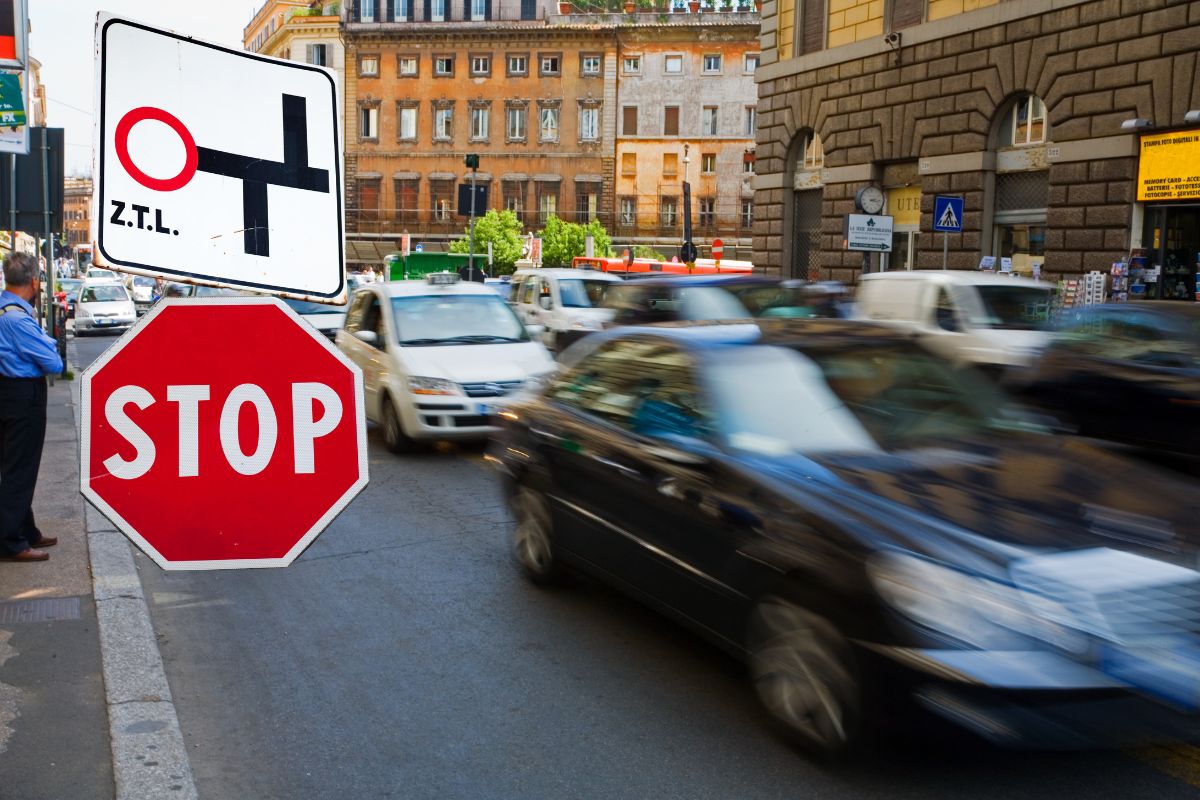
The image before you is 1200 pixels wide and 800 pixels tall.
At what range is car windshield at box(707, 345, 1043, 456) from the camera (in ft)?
17.3

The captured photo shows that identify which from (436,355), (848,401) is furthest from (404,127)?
(848,401)

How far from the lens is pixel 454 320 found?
42.8 feet

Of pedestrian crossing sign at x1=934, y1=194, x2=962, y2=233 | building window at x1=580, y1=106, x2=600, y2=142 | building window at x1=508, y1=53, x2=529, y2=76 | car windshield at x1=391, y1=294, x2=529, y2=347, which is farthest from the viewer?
building window at x1=508, y1=53, x2=529, y2=76

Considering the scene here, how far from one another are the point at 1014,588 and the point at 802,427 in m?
1.40

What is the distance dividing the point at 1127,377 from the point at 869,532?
20.7 feet

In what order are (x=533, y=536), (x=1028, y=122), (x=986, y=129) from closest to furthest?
(x=533, y=536) < (x=1028, y=122) < (x=986, y=129)

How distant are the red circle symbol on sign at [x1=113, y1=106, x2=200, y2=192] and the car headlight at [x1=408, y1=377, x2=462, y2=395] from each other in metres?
8.40

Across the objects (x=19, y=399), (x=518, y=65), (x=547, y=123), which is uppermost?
(x=518, y=65)

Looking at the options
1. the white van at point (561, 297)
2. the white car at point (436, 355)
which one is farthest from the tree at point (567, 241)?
the white car at point (436, 355)

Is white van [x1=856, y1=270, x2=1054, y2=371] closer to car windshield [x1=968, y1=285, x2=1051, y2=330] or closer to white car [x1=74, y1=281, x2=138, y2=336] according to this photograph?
car windshield [x1=968, y1=285, x2=1051, y2=330]

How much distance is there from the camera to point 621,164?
75.9 metres

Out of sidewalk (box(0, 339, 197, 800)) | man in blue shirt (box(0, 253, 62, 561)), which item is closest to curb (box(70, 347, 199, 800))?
sidewalk (box(0, 339, 197, 800))

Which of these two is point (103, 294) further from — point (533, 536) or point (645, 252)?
point (645, 252)

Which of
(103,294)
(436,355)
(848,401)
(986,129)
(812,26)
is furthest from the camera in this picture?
(103,294)
